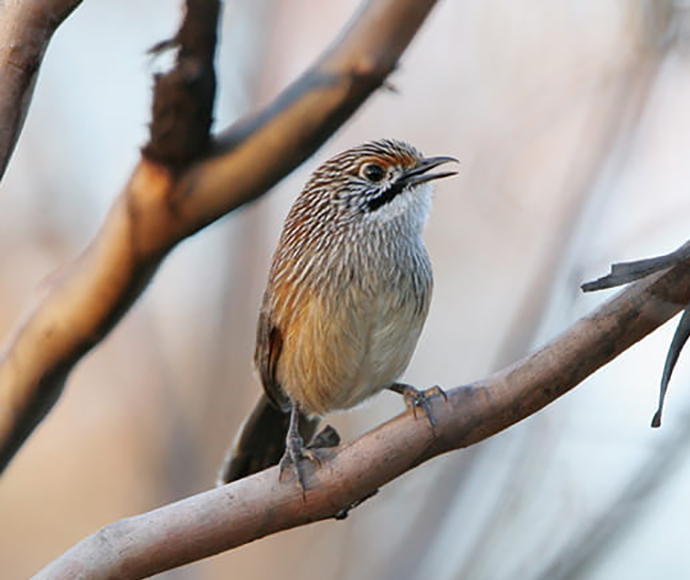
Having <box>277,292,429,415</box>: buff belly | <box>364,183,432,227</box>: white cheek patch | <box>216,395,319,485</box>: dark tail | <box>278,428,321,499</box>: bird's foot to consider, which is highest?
<box>364,183,432,227</box>: white cheek patch

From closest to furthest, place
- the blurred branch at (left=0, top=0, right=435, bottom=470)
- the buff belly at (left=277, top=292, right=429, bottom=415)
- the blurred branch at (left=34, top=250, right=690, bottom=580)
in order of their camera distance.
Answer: the blurred branch at (left=34, top=250, right=690, bottom=580)
the blurred branch at (left=0, top=0, right=435, bottom=470)
the buff belly at (left=277, top=292, right=429, bottom=415)

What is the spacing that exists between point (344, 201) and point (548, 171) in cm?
131

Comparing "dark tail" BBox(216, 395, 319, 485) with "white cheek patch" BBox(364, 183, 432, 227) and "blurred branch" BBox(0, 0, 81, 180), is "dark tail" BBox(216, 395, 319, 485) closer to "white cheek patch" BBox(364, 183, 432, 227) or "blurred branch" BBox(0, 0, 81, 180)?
"white cheek patch" BBox(364, 183, 432, 227)

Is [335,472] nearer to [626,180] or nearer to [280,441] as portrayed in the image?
[280,441]

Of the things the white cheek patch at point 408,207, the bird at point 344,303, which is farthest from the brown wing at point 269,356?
the white cheek patch at point 408,207

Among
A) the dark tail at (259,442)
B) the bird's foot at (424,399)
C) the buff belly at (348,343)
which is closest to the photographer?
the bird's foot at (424,399)

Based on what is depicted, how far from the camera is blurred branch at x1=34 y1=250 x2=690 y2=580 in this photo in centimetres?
231

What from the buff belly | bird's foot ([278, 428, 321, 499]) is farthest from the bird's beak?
bird's foot ([278, 428, 321, 499])

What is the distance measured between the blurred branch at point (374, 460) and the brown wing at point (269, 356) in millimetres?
1215

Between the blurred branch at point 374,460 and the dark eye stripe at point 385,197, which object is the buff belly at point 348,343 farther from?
the blurred branch at point 374,460

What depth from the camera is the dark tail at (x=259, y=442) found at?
3.75 m

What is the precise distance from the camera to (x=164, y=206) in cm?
313

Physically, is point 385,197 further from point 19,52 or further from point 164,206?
point 19,52

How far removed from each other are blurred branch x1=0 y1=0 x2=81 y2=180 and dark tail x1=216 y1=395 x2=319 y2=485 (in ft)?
5.07
